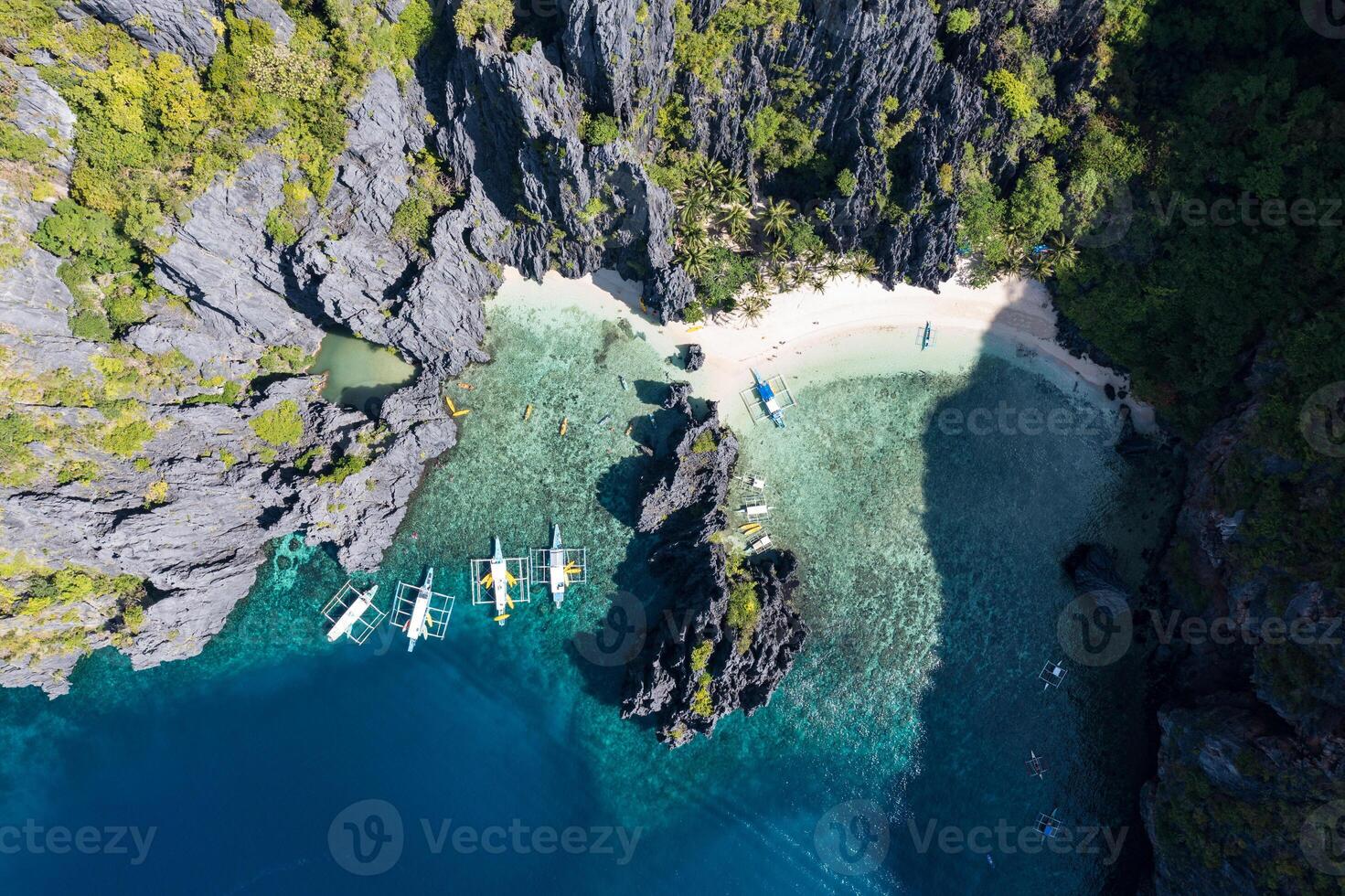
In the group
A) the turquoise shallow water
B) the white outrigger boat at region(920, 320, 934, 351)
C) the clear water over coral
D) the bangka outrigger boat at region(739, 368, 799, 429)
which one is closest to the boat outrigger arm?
the bangka outrigger boat at region(739, 368, 799, 429)

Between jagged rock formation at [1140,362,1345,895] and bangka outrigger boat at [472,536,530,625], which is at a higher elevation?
bangka outrigger boat at [472,536,530,625]

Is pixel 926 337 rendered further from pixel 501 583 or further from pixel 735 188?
pixel 501 583

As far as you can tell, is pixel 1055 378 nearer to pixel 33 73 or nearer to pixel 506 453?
pixel 506 453

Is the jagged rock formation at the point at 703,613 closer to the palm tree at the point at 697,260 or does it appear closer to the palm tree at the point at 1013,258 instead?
the palm tree at the point at 697,260

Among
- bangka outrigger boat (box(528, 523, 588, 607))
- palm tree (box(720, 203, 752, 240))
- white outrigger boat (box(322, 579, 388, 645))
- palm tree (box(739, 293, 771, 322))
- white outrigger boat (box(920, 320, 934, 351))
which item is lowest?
white outrigger boat (box(322, 579, 388, 645))

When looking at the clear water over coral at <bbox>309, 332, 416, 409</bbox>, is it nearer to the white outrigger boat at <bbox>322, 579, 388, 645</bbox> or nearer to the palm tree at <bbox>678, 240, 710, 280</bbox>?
the white outrigger boat at <bbox>322, 579, 388, 645</bbox>

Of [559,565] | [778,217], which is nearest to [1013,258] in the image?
[778,217]

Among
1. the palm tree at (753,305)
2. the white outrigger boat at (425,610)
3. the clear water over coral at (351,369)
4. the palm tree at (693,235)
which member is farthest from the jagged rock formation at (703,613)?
the clear water over coral at (351,369)
